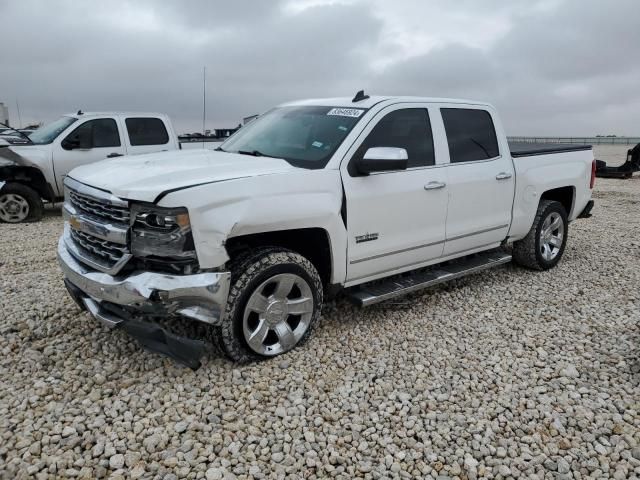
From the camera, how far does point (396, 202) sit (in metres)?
4.12

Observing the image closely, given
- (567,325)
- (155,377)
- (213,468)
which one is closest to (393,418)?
(213,468)

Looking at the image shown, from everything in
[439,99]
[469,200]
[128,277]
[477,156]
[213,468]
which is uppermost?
[439,99]

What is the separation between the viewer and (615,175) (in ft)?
57.1

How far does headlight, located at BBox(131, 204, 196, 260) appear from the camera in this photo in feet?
10.0

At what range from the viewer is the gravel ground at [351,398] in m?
2.71

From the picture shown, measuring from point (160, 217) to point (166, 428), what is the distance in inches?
48.8

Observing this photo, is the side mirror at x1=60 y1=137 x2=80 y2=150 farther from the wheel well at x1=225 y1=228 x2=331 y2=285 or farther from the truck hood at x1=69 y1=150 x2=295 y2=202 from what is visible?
the wheel well at x1=225 y1=228 x2=331 y2=285

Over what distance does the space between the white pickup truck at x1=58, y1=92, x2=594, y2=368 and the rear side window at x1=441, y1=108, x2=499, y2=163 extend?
2 centimetres

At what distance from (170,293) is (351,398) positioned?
1.33m

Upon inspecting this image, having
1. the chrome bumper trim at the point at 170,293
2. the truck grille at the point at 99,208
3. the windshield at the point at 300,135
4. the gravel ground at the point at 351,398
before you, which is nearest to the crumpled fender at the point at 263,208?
the chrome bumper trim at the point at 170,293

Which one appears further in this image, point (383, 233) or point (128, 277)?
point (383, 233)

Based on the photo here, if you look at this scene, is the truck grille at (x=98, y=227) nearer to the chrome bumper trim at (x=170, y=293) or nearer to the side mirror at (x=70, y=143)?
the chrome bumper trim at (x=170, y=293)

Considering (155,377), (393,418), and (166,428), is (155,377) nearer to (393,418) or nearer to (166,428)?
(166,428)

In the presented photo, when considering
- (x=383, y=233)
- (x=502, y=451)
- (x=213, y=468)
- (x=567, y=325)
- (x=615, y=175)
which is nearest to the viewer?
(x=213, y=468)
